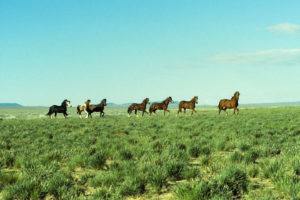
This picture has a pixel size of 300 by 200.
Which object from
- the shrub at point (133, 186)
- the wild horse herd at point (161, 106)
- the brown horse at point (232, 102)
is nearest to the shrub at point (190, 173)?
the shrub at point (133, 186)

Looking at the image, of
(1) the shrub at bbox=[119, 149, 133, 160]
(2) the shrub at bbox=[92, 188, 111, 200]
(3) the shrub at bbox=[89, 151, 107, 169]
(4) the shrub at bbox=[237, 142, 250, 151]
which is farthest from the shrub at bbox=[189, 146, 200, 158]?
(2) the shrub at bbox=[92, 188, 111, 200]

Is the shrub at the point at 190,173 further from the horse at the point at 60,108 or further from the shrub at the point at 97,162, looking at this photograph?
the horse at the point at 60,108

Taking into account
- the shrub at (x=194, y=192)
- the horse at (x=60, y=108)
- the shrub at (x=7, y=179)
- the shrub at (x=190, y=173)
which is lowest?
the shrub at (x=7, y=179)

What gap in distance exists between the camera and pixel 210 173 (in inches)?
238

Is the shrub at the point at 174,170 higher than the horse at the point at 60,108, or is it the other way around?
the horse at the point at 60,108

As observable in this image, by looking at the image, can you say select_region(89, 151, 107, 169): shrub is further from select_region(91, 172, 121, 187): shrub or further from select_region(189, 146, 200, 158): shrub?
select_region(189, 146, 200, 158): shrub

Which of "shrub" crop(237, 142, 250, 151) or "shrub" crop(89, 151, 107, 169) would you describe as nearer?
"shrub" crop(89, 151, 107, 169)

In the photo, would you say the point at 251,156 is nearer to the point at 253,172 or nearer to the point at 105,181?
the point at 253,172

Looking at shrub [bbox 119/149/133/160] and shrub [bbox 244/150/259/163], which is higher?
shrub [bbox 244/150/259/163]

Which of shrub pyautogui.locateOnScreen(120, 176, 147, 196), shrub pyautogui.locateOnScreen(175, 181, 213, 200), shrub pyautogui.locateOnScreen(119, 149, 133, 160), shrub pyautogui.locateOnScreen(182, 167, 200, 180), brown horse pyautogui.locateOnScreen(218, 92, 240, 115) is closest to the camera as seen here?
shrub pyautogui.locateOnScreen(175, 181, 213, 200)

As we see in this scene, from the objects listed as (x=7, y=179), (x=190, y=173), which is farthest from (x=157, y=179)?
(x=7, y=179)

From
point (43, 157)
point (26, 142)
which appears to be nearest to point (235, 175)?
point (43, 157)

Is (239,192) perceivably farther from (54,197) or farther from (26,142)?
(26,142)

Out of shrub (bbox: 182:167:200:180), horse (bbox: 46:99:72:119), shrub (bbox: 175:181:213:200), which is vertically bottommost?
shrub (bbox: 182:167:200:180)
